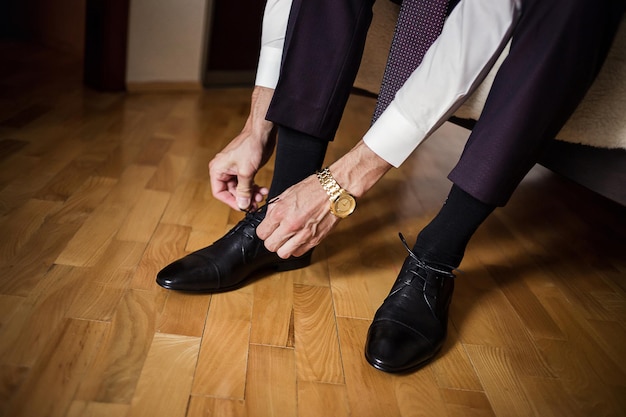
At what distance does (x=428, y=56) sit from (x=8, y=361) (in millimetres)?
684

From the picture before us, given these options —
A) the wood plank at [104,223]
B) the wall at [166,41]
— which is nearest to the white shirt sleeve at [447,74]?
the wood plank at [104,223]

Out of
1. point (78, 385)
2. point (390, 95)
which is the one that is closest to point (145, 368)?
point (78, 385)

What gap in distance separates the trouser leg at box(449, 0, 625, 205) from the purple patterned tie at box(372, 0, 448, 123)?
0.18m

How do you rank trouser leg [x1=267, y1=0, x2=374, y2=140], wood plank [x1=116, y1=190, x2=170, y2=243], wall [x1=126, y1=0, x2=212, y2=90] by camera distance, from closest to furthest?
trouser leg [x1=267, y1=0, x2=374, y2=140]
wood plank [x1=116, y1=190, x2=170, y2=243]
wall [x1=126, y1=0, x2=212, y2=90]

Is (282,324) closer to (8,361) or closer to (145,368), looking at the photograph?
(145,368)

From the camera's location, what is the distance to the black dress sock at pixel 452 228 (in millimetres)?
844

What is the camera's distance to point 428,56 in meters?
0.79

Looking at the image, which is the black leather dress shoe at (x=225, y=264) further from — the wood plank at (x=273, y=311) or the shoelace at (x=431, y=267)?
the shoelace at (x=431, y=267)

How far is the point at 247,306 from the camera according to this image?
0.92m

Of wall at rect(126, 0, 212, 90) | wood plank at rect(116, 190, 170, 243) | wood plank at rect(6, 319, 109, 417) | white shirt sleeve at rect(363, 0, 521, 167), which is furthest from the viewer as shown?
wall at rect(126, 0, 212, 90)

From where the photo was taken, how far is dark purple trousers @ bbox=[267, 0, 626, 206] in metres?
0.73

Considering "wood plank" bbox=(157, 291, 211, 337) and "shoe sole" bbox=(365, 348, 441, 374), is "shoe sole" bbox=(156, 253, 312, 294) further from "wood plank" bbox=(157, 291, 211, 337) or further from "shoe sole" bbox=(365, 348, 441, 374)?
"shoe sole" bbox=(365, 348, 441, 374)

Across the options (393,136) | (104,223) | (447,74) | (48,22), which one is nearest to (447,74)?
(447,74)

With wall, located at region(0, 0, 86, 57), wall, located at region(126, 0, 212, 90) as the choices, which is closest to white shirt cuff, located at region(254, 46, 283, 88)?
wall, located at region(126, 0, 212, 90)
